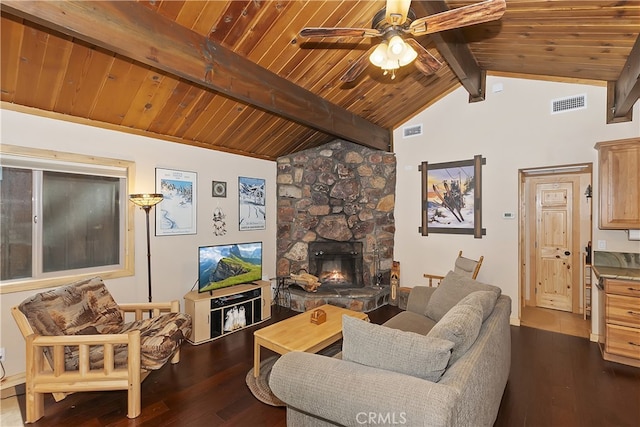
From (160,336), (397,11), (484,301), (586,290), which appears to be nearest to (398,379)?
(484,301)

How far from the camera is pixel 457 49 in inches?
133

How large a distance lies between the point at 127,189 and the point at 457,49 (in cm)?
403

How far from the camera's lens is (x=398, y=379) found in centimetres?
138

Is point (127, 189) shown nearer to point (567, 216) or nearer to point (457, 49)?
point (457, 49)

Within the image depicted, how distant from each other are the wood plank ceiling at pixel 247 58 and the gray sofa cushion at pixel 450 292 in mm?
2247

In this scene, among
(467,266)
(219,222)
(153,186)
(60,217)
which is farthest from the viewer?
(219,222)

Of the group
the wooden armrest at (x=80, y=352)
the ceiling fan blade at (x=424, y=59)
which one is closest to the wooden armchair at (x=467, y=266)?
the ceiling fan blade at (x=424, y=59)

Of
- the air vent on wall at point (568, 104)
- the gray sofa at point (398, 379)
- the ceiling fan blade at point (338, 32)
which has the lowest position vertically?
the gray sofa at point (398, 379)

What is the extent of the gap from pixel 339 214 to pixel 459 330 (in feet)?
Result: 11.8

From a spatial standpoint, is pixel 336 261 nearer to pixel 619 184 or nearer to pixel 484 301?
pixel 484 301

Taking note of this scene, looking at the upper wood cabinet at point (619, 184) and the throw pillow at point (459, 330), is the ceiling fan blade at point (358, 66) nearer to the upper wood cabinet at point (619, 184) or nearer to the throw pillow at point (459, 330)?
the throw pillow at point (459, 330)

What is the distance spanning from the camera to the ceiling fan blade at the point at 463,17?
163 cm
